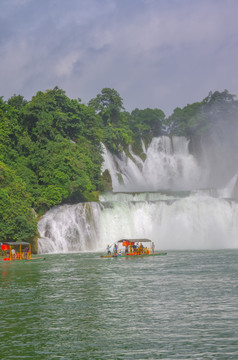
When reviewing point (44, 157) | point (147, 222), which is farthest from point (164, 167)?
point (44, 157)

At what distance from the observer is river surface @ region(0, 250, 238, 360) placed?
12695mm

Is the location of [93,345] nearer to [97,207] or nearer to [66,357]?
[66,357]

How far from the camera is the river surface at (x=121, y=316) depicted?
12.7 metres

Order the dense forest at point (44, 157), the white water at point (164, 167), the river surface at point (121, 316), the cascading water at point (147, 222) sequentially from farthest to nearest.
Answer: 1. the white water at point (164, 167)
2. the cascading water at point (147, 222)
3. the dense forest at point (44, 157)
4. the river surface at point (121, 316)

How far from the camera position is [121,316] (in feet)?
54.8

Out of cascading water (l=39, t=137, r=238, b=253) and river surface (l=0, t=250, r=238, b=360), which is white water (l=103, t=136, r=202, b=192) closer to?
cascading water (l=39, t=137, r=238, b=253)

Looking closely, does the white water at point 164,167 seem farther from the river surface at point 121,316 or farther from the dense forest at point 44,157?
the river surface at point 121,316

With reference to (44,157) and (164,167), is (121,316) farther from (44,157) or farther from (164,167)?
(164,167)

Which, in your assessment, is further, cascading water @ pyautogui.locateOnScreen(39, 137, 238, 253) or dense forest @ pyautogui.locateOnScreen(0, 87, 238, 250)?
cascading water @ pyautogui.locateOnScreen(39, 137, 238, 253)

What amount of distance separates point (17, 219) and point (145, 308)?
103 feet

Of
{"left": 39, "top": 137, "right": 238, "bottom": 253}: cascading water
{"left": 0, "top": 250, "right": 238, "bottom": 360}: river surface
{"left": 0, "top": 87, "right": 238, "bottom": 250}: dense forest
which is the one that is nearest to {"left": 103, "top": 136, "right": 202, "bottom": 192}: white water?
{"left": 0, "top": 87, "right": 238, "bottom": 250}: dense forest

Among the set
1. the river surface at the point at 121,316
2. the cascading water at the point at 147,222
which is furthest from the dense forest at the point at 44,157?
the river surface at the point at 121,316

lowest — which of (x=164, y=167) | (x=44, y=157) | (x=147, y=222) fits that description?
(x=147, y=222)

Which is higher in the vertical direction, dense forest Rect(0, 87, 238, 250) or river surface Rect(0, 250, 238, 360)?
dense forest Rect(0, 87, 238, 250)
